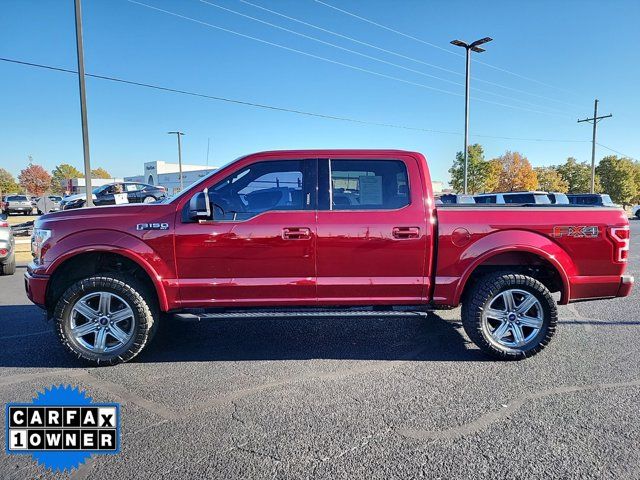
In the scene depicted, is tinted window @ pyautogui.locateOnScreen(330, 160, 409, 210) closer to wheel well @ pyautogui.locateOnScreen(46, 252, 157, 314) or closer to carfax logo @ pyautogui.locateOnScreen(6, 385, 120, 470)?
wheel well @ pyautogui.locateOnScreen(46, 252, 157, 314)

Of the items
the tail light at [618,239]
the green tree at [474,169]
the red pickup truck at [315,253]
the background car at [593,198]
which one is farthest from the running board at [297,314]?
the green tree at [474,169]

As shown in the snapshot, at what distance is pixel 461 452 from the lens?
250 centimetres

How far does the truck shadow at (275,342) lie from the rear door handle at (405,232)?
30.3 inches

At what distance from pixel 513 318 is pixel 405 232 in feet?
4.44

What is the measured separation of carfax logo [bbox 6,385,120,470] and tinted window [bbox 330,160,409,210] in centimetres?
246

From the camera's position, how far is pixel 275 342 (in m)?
4.43

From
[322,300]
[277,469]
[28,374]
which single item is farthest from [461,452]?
[28,374]

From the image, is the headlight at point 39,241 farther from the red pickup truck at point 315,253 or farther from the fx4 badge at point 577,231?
the fx4 badge at point 577,231

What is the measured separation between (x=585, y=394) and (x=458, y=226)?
65.8 inches

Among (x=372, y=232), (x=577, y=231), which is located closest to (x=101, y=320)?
(x=372, y=232)

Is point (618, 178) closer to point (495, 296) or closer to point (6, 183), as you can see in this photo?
point (495, 296)

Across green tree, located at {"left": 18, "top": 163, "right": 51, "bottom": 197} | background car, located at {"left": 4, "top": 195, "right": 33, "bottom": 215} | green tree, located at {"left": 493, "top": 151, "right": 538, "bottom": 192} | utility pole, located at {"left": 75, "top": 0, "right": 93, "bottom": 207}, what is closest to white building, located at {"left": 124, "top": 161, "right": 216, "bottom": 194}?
green tree, located at {"left": 18, "top": 163, "right": 51, "bottom": 197}

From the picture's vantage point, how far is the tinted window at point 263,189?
12.6 ft

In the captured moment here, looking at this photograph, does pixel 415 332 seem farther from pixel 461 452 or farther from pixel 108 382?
pixel 108 382
